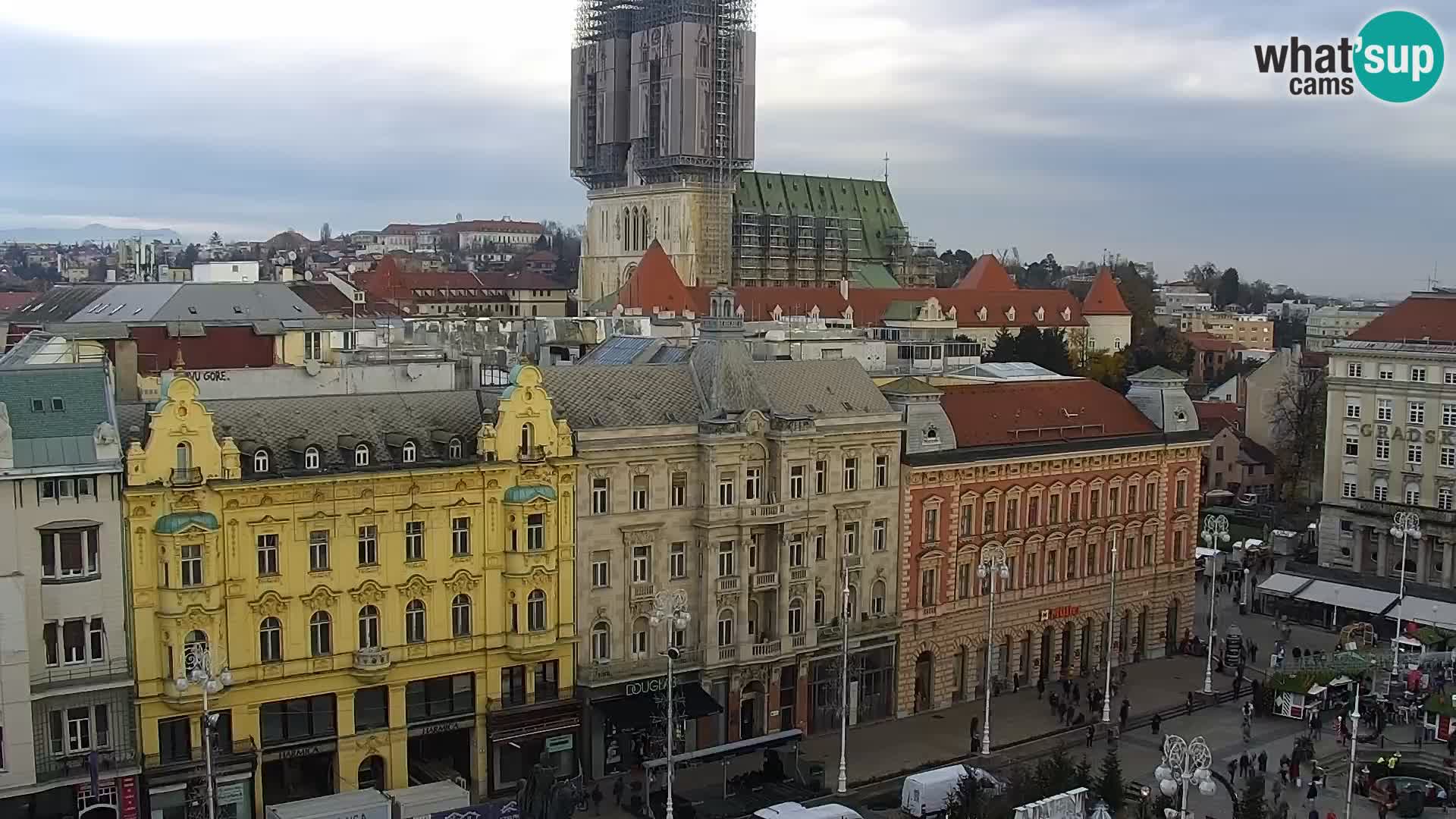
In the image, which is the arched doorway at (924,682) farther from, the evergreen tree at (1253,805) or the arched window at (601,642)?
the evergreen tree at (1253,805)

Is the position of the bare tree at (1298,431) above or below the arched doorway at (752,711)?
above

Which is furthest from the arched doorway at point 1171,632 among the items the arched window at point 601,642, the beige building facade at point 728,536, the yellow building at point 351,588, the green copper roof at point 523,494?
the green copper roof at point 523,494

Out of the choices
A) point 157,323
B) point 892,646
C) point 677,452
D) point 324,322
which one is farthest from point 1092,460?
point 157,323

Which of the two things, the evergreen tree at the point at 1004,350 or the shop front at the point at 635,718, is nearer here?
the shop front at the point at 635,718

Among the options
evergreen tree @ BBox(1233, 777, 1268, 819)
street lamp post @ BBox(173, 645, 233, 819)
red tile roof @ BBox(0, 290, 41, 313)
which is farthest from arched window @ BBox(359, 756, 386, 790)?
red tile roof @ BBox(0, 290, 41, 313)

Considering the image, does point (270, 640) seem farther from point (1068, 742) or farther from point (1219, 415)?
point (1219, 415)

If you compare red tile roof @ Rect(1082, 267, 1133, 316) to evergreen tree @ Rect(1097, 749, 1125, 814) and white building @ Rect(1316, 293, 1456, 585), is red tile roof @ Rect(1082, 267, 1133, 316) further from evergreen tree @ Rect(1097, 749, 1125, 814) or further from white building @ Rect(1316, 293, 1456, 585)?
evergreen tree @ Rect(1097, 749, 1125, 814)

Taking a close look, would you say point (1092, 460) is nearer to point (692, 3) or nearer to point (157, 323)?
point (157, 323)
